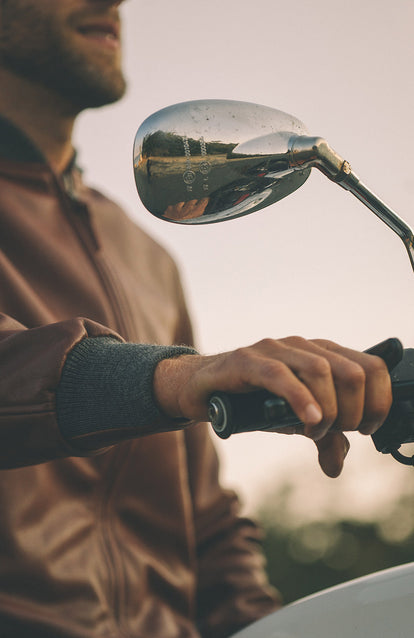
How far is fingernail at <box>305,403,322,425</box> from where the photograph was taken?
72 centimetres

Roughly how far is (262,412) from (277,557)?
77.2 feet

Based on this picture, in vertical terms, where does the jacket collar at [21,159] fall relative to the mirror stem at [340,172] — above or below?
above

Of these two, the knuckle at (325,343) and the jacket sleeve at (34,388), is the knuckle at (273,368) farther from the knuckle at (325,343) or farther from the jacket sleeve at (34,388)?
the jacket sleeve at (34,388)

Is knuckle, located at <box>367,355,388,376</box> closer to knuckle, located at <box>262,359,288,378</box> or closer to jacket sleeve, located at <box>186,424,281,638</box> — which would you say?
knuckle, located at <box>262,359,288,378</box>

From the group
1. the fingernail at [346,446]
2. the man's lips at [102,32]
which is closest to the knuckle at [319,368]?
the fingernail at [346,446]

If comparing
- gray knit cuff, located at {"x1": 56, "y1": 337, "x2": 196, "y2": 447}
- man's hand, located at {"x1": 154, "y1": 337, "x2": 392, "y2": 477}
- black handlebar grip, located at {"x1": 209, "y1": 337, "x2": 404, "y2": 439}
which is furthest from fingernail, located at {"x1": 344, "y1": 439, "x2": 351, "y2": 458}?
gray knit cuff, located at {"x1": 56, "y1": 337, "x2": 196, "y2": 447}

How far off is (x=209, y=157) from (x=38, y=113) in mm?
1551

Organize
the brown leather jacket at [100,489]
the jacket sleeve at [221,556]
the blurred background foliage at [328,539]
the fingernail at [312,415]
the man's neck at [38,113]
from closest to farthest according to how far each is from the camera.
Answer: the fingernail at [312,415] → the brown leather jacket at [100,489] → the jacket sleeve at [221,556] → the man's neck at [38,113] → the blurred background foliage at [328,539]

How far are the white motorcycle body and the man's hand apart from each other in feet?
0.94

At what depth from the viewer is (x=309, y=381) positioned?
2.50ft

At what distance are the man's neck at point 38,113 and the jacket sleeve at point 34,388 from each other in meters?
1.23

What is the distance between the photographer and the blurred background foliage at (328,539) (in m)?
22.2

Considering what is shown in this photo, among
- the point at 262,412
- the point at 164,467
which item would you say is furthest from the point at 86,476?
the point at 262,412

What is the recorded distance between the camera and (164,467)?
6.62ft
